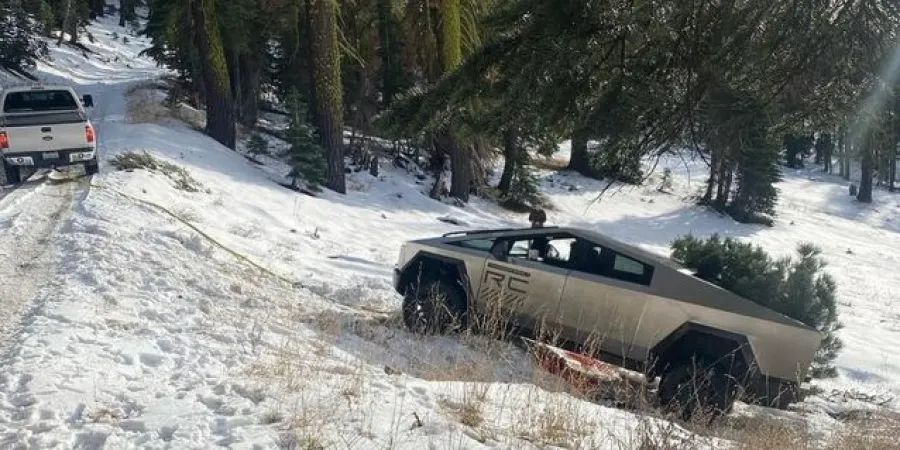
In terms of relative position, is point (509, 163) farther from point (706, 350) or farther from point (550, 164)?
point (706, 350)

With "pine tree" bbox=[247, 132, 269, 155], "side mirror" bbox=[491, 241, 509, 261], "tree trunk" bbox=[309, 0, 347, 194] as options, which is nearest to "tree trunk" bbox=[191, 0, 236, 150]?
"pine tree" bbox=[247, 132, 269, 155]

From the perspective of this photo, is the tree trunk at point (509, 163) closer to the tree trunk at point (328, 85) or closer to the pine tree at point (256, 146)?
the tree trunk at point (328, 85)

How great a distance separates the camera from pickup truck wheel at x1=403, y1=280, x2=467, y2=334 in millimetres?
8484

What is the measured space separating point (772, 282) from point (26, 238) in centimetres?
1033

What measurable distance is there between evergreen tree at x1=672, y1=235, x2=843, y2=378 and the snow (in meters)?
0.98

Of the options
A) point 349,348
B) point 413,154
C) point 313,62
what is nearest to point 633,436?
point 349,348

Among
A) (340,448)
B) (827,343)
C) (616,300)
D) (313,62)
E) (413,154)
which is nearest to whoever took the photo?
(340,448)

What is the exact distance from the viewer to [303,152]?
66.4ft

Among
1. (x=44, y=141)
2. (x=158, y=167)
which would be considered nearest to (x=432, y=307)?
(x=158, y=167)

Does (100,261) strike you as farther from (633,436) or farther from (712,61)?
(712,61)

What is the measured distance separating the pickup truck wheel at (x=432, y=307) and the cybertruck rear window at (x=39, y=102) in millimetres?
11165

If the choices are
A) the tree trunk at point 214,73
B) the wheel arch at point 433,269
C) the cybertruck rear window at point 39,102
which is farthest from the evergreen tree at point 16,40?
the wheel arch at point 433,269

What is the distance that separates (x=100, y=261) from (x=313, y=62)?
1180cm

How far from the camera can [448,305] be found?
863cm
